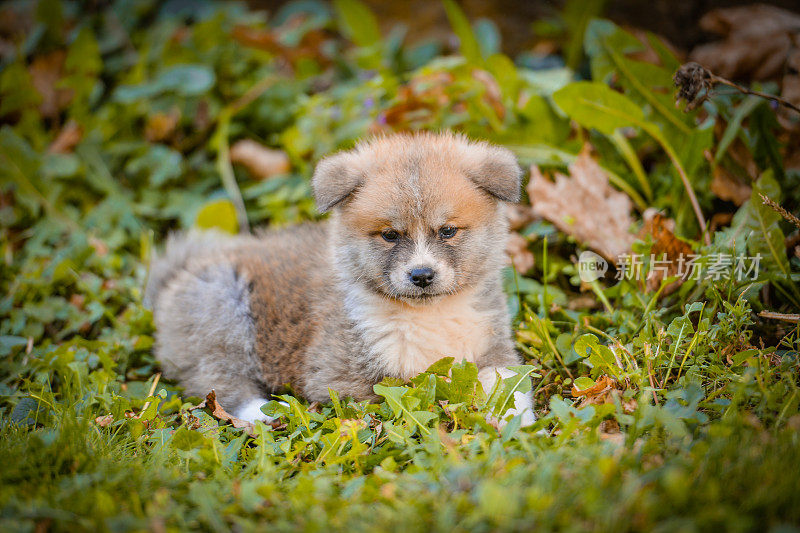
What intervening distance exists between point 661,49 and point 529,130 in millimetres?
944

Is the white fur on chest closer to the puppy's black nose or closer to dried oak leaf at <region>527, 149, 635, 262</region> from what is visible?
the puppy's black nose

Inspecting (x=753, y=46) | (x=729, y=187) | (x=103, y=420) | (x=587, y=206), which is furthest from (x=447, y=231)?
(x=753, y=46)

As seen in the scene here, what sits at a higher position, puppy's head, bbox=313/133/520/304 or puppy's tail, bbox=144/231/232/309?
puppy's head, bbox=313/133/520/304

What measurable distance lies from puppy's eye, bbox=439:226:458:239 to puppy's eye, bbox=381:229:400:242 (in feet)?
0.66

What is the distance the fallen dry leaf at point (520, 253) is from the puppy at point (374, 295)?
649 mm

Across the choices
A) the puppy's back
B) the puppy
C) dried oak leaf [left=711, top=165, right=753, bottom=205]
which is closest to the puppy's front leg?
the puppy

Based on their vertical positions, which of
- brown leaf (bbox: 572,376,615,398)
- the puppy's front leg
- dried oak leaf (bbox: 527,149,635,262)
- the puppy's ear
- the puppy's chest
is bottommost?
the puppy's front leg

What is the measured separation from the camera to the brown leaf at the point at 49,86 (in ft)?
17.8

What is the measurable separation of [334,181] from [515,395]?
1.32 m

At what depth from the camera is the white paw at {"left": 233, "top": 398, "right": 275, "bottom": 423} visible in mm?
3155

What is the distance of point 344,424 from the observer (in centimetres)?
263

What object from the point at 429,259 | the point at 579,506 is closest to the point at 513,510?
the point at 579,506

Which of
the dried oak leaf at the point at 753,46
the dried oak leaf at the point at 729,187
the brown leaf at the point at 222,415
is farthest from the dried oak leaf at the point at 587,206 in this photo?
the brown leaf at the point at 222,415

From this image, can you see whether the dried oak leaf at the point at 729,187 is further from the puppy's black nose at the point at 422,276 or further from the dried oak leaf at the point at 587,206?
the puppy's black nose at the point at 422,276
